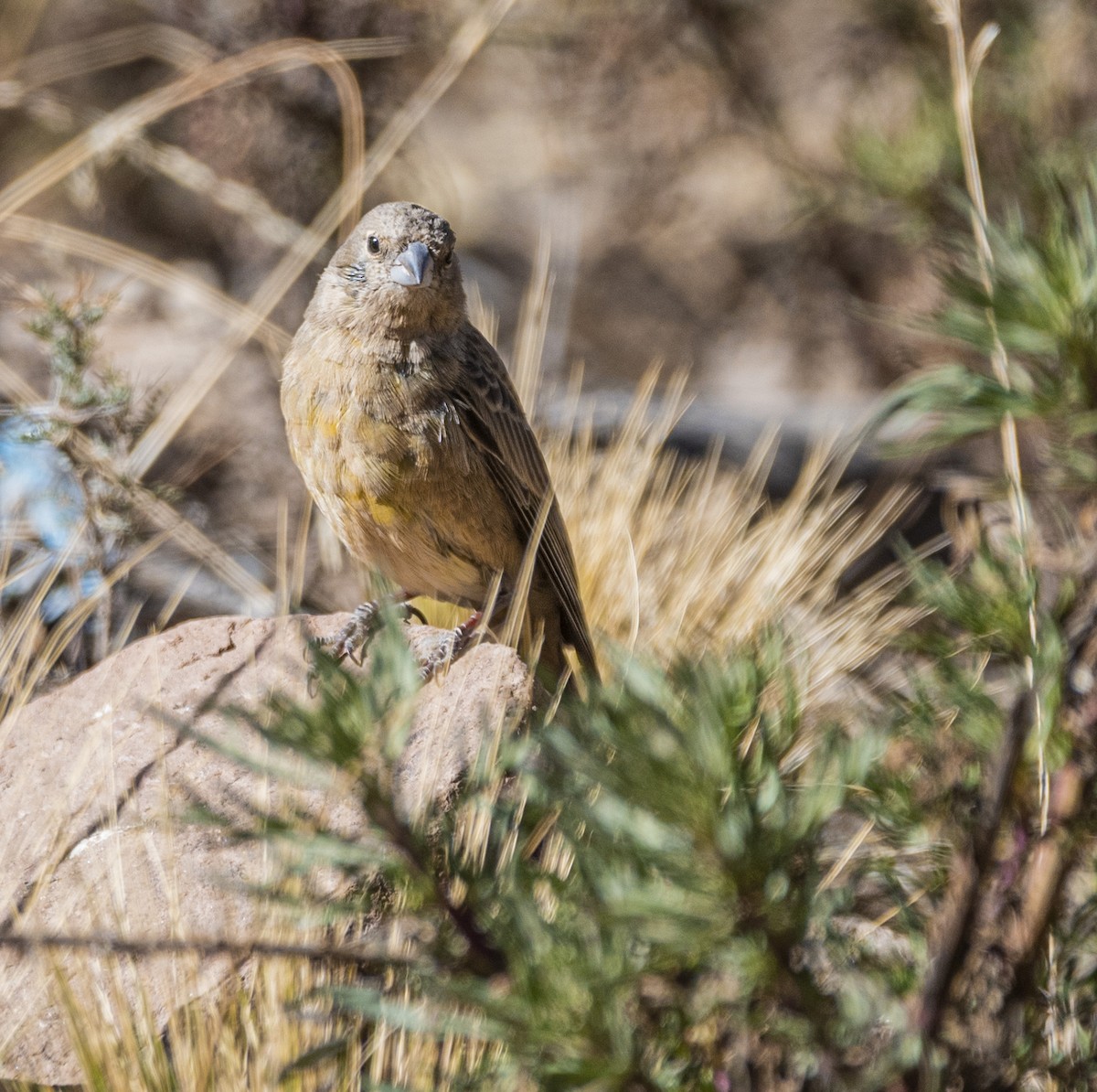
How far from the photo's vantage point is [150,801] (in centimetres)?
268

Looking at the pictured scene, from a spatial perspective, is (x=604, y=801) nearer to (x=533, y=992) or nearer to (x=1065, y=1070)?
(x=533, y=992)

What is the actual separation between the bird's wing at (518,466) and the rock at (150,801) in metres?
0.61

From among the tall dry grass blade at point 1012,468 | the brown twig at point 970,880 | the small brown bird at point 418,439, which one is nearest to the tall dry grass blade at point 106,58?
the small brown bird at point 418,439

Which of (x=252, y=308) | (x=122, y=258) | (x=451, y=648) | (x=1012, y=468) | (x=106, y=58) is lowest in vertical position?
(x=451, y=648)

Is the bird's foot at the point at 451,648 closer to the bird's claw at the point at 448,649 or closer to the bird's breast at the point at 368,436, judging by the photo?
the bird's claw at the point at 448,649

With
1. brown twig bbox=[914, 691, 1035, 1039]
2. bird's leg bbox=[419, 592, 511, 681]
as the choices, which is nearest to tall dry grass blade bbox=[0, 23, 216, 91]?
bird's leg bbox=[419, 592, 511, 681]

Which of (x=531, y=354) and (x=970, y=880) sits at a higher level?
(x=970, y=880)

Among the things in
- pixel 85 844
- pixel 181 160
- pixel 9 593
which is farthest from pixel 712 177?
pixel 85 844

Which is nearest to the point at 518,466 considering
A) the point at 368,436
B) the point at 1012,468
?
the point at 368,436

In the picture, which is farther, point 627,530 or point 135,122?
point 135,122

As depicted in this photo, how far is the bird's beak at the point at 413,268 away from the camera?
359 cm

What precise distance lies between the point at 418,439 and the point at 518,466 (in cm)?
37

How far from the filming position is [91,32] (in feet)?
27.4

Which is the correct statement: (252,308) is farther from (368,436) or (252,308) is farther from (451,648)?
(451,648)
